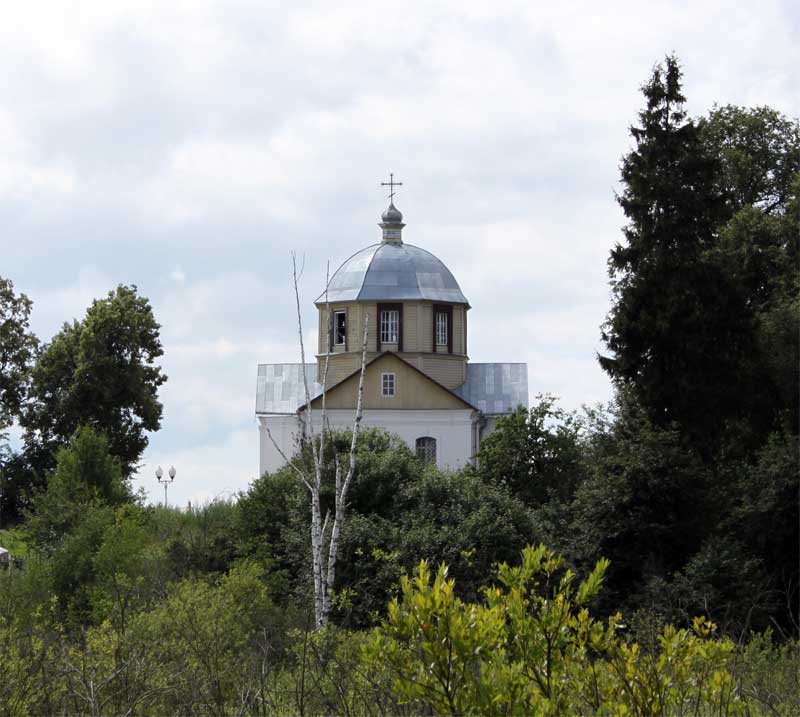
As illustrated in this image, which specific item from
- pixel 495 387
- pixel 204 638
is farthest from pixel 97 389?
pixel 204 638

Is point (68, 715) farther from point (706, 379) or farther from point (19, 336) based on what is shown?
Result: point (19, 336)

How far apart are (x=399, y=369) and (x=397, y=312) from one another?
3.87m

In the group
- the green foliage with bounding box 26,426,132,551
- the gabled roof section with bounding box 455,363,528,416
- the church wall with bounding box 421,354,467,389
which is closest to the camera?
the green foliage with bounding box 26,426,132,551

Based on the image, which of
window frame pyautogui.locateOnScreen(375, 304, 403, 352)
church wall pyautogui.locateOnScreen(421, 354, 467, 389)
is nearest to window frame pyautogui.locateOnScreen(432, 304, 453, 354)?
church wall pyautogui.locateOnScreen(421, 354, 467, 389)

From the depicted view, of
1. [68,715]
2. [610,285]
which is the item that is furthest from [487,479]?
[68,715]

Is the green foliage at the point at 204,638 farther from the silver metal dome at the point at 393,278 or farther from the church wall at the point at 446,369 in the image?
the church wall at the point at 446,369

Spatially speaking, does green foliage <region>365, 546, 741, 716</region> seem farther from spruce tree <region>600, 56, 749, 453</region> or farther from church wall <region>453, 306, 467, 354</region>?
church wall <region>453, 306, 467, 354</region>

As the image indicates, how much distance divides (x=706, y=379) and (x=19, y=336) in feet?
89.6

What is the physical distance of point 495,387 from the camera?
62.5 meters

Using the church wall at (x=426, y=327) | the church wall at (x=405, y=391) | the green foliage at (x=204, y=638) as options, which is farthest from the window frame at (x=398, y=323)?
the green foliage at (x=204, y=638)

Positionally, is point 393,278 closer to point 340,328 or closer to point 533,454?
point 340,328

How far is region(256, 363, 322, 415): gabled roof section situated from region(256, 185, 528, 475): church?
0.04 meters

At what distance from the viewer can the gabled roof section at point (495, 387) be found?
202 ft

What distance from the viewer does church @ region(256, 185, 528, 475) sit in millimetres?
57156
